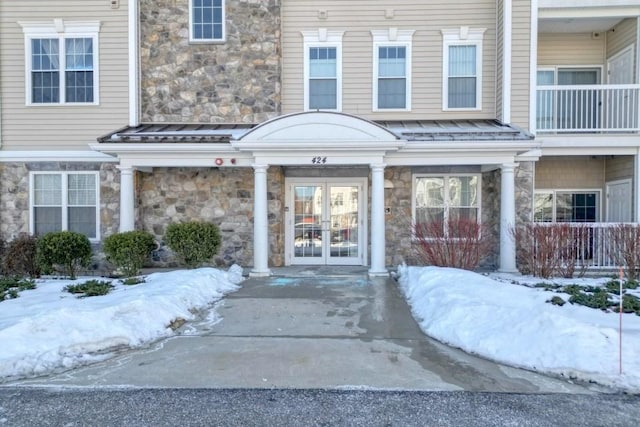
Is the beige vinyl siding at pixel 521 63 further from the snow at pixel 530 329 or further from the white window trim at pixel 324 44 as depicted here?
the snow at pixel 530 329

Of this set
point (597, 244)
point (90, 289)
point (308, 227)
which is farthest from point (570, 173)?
point (90, 289)

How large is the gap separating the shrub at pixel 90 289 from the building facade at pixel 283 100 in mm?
3032

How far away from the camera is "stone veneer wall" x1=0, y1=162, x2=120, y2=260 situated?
39.6ft

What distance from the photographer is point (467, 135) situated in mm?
10625

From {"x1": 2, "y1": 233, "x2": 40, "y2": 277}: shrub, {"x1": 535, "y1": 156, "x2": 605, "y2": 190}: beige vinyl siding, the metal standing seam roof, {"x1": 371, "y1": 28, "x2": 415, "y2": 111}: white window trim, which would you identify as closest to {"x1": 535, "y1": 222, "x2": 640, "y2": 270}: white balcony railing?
the metal standing seam roof

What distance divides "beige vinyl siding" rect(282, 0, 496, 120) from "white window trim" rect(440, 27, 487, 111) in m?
0.11

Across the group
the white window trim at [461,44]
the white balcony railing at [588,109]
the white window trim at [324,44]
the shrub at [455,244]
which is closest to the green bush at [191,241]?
the white window trim at [324,44]

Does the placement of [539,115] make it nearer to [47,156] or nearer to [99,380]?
[99,380]

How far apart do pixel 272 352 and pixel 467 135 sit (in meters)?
7.24

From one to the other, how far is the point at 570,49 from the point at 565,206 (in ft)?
14.9

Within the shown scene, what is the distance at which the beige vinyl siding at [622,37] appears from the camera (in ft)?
39.2

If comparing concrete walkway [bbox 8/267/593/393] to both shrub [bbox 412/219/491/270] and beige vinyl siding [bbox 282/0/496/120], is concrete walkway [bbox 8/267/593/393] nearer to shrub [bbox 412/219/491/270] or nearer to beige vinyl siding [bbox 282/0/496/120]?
shrub [bbox 412/219/491/270]

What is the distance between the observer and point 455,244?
10.1 metres

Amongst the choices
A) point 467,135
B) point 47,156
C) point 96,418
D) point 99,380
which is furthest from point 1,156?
point 467,135
